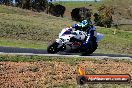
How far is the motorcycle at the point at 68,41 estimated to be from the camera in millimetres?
20002

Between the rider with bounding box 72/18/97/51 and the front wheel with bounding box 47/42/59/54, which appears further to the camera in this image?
the rider with bounding box 72/18/97/51

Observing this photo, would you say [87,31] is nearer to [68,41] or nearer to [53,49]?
[68,41]

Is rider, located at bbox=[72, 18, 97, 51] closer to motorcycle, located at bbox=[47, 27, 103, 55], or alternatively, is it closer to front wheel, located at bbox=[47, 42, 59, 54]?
motorcycle, located at bbox=[47, 27, 103, 55]

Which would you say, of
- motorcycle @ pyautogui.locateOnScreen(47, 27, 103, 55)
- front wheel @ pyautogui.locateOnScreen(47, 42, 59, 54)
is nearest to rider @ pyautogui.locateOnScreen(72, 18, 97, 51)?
motorcycle @ pyautogui.locateOnScreen(47, 27, 103, 55)

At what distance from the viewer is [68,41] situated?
20.2 metres

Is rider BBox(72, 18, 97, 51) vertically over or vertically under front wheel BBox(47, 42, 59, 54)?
over

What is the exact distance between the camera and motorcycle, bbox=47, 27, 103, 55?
2000 centimetres

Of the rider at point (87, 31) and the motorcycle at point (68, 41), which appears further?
the rider at point (87, 31)

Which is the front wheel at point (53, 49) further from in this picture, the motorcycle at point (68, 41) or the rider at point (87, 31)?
the rider at point (87, 31)

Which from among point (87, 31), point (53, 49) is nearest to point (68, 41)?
point (53, 49)

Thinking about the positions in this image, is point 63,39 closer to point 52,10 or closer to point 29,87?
point 29,87

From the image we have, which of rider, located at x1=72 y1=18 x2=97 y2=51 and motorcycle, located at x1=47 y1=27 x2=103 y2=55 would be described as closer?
motorcycle, located at x1=47 y1=27 x2=103 y2=55

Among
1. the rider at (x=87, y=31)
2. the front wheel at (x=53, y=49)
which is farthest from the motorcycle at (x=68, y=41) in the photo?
the rider at (x=87, y=31)

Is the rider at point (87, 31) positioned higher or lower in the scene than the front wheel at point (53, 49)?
higher
